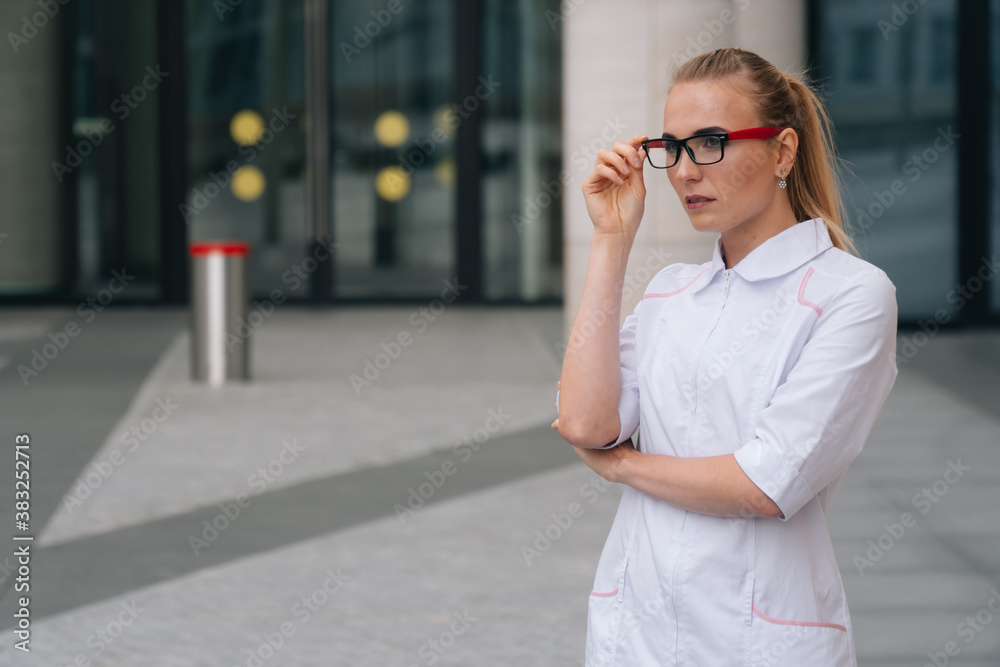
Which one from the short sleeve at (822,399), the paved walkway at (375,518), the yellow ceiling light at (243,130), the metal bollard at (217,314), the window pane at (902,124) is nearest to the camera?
the short sleeve at (822,399)

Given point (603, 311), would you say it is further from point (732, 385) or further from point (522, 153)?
point (522, 153)

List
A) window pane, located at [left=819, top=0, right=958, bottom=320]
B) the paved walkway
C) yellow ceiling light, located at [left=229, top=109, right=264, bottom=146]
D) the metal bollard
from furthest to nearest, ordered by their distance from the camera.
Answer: yellow ceiling light, located at [left=229, top=109, right=264, bottom=146], window pane, located at [left=819, top=0, right=958, bottom=320], the metal bollard, the paved walkway

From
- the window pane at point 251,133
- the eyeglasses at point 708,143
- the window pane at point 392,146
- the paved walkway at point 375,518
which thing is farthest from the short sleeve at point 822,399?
the window pane at point 251,133

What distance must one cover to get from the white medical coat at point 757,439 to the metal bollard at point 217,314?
780cm

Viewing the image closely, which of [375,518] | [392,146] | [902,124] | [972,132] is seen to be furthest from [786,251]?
[392,146]

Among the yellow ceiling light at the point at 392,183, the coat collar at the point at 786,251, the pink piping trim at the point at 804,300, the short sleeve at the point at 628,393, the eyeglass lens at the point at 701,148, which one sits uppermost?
the yellow ceiling light at the point at 392,183

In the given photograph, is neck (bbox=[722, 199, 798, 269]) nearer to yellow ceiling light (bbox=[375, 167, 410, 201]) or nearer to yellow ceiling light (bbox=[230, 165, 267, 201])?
yellow ceiling light (bbox=[375, 167, 410, 201])

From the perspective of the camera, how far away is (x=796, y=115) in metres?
1.93

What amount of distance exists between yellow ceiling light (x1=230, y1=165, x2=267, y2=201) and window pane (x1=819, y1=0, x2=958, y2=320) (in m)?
6.81

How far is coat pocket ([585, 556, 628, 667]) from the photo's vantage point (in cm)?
192

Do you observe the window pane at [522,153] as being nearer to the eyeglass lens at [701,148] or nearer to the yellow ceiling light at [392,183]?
the yellow ceiling light at [392,183]

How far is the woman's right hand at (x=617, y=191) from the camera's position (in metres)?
1.93

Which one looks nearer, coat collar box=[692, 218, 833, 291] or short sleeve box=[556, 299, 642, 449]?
coat collar box=[692, 218, 833, 291]

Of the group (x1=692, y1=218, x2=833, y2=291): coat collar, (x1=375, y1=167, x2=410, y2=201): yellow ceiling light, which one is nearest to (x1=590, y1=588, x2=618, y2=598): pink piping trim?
(x1=692, y1=218, x2=833, y2=291): coat collar
